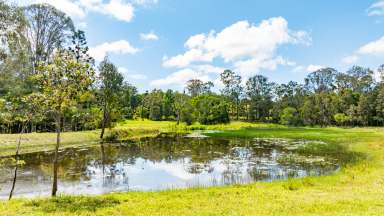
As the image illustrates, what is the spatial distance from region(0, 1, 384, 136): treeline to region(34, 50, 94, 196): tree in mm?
39

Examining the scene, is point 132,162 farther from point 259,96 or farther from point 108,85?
point 259,96

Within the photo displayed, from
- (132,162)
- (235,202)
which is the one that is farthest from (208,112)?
(235,202)

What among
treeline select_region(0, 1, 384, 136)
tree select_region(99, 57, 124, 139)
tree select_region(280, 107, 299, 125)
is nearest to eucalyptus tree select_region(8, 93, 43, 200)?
treeline select_region(0, 1, 384, 136)

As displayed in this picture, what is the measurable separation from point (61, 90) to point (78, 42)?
3939cm

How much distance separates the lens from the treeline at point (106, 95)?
1392cm

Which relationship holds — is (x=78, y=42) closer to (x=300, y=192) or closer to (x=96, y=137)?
(x=96, y=137)

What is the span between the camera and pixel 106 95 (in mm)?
53688

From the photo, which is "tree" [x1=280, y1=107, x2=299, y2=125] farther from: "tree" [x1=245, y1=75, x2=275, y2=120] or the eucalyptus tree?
the eucalyptus tree

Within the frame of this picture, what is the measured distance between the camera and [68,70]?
1382 centimetres

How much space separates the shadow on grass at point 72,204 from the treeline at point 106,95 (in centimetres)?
347

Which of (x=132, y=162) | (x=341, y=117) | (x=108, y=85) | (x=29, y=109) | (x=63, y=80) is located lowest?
(x=132, y=162)

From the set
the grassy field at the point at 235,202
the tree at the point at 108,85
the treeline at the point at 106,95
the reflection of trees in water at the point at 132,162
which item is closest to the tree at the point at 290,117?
the treeline at the point at 106,95

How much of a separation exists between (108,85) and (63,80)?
134 feet

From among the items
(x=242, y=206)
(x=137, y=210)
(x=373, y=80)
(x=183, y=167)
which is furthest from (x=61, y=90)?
(x=373, y=80)
